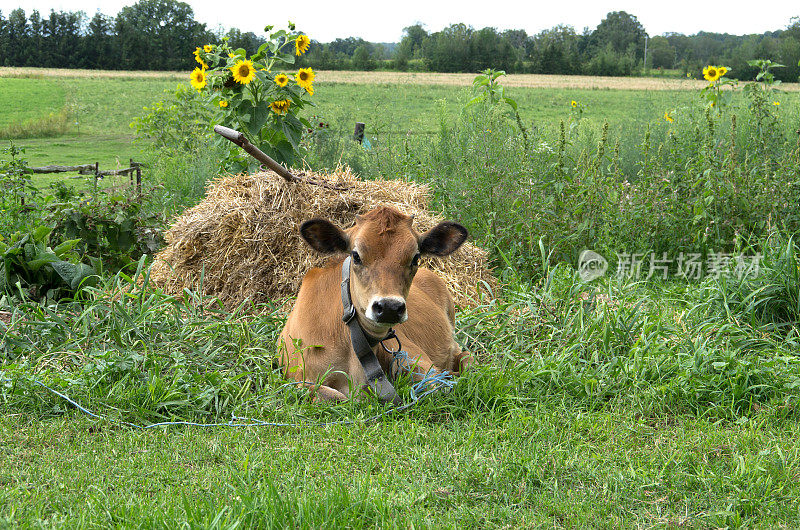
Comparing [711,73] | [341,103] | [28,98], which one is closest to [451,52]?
[28,98]

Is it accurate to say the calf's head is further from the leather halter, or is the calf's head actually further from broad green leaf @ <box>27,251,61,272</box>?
broad green leaf @ <box>27,251,61,272</box>

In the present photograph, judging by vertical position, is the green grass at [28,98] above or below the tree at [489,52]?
below

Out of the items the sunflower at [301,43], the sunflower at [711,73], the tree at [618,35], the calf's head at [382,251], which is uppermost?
the tree at [618,35]

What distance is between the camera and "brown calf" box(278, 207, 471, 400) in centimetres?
404

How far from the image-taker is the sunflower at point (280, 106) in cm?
724

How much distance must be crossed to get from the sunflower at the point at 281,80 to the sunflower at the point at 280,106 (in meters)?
0.17

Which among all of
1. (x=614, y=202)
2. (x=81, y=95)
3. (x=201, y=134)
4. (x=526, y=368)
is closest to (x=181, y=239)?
(x=526, y=368)

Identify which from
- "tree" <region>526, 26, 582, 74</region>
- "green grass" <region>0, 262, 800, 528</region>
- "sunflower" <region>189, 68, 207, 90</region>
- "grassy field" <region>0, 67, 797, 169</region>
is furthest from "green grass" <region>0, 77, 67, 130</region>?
"tree" <region>526, 26, 582, 74</region>

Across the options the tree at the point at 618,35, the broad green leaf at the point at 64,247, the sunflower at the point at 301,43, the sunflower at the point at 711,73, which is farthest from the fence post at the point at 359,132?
the tree at the point at 618,35

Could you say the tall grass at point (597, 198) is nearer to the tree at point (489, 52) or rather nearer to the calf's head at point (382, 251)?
the calf's head at point (382, 251)

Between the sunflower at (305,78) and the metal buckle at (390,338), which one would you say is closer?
the metal buckle at (390,338)

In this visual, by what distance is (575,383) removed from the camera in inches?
180

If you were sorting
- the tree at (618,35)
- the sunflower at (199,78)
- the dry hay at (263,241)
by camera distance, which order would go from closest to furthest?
the dry hay at (263,241) < the sunflower at (199,78) < the tree at (618,35)

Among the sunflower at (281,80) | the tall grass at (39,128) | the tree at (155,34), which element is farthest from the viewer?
the tree at (155,34)
